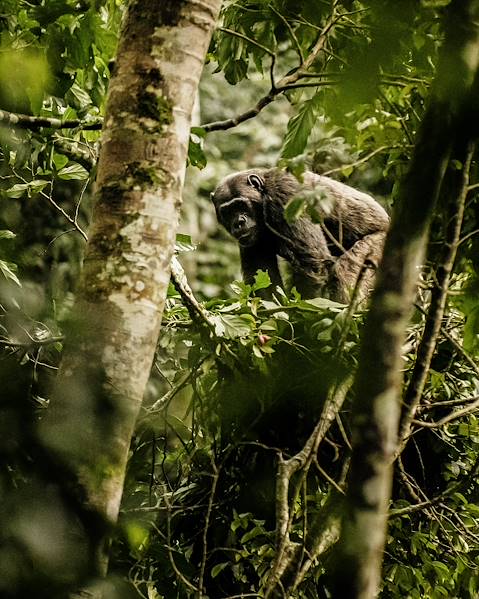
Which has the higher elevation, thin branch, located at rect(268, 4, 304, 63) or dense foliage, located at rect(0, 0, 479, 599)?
thin branch, located at rect(268, 4, 304, 63)

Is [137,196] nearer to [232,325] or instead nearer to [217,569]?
[232,325]

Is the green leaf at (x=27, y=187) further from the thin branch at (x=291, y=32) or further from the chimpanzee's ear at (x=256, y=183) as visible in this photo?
the chimpanzee's ear at (x=256, y=183)

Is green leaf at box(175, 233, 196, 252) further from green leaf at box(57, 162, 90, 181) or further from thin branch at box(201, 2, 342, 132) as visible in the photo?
thin branch at box(201, 2, 342, 132)

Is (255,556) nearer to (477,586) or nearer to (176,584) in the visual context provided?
(176,584)

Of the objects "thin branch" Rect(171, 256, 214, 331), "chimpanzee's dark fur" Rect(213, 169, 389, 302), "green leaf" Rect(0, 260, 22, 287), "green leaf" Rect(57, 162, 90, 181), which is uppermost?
"green leaf" Rect(57, 162, 90, 181)

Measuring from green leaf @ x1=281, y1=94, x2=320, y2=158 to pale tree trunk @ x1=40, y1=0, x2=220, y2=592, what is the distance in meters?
0.87

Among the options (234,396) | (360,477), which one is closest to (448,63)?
(360,477)

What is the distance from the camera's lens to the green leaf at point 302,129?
3.06 meters

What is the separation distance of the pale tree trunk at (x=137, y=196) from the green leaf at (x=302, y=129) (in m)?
0.87

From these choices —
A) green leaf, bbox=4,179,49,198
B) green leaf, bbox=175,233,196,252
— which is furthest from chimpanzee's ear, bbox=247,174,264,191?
green leaf, bbox=4,179,49,198

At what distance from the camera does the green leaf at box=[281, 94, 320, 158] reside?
3.06 metres

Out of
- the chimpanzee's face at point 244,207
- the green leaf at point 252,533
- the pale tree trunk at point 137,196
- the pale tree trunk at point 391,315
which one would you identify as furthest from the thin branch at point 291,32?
the chimpanzee's face at point 244,207

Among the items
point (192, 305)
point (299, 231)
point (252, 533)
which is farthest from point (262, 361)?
point (299, 231)

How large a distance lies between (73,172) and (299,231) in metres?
1.61
